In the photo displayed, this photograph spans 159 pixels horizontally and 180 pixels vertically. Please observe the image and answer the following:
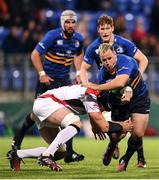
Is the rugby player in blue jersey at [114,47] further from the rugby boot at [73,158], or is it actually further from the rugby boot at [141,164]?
the rugby boot at [73,158]

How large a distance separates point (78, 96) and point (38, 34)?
11.5 meters

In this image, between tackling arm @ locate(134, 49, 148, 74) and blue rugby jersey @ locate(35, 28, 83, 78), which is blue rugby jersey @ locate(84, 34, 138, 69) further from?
blue rugby jersey @ locate(35, 28, 83, 78)

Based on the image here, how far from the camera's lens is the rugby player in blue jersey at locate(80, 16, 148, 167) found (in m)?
12.5

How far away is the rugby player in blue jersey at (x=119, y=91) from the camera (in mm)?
10828

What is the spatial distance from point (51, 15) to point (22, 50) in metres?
Answer: 2.44

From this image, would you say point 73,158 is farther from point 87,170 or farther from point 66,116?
point 66,116

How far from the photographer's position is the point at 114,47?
42.2 feet

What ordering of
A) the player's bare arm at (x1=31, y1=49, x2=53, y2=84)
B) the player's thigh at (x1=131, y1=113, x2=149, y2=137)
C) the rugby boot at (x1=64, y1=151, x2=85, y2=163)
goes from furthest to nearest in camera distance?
1. the player's bare arm at (x1=31, y1=49, x2=53, y2=84)
2. the rugby boot at (x1=64, y1=151, x2=85, y2=163)
3. the player's thigh at (x1=131, y1=113, x2=149, y2=137)

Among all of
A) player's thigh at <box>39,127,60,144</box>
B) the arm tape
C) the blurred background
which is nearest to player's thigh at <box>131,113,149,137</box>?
the arm tape

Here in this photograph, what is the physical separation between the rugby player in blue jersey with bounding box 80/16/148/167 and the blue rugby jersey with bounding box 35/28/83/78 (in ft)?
2.89

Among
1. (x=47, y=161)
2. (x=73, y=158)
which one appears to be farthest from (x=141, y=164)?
(x=47, y=161)

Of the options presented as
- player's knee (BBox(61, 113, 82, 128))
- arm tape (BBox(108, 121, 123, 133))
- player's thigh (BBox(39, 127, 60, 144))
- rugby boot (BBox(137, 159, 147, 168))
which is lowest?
rugby boot (BBox(137, 159, 147, 168))

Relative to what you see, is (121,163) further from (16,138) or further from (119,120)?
(16,138)

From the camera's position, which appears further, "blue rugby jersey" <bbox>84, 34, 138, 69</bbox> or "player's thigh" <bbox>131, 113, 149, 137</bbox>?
"blue rugby jersey" <bbox>84, 34, 138, 69</bbox>
